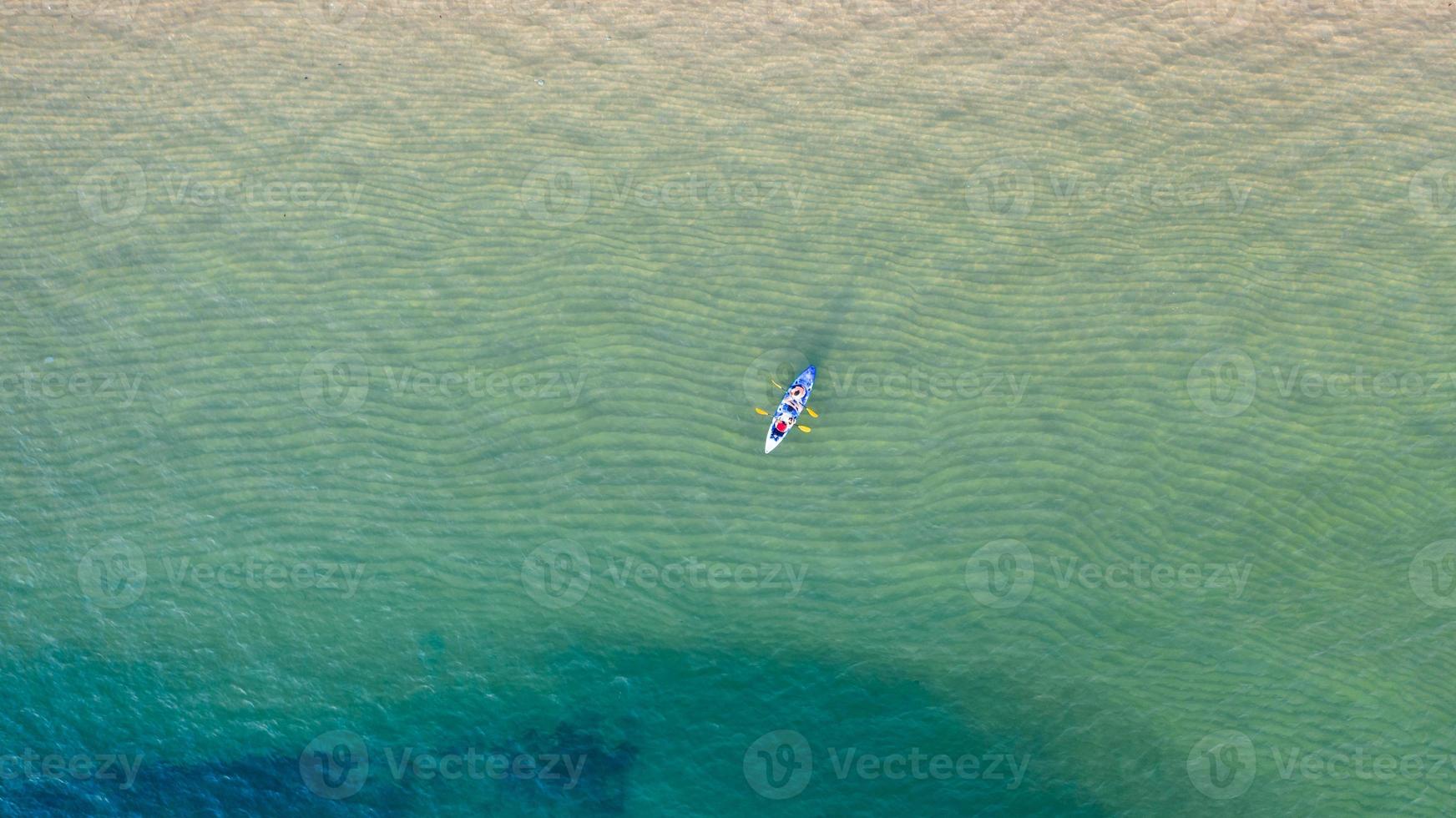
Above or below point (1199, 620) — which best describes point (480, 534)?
above

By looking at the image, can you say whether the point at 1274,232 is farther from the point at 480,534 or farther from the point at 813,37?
the point at 480,534

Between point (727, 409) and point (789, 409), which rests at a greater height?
point (727, 409)

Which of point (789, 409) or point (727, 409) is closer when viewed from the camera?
point (789, 409)

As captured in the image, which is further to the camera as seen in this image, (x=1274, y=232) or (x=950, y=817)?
(x=1274, y=232)

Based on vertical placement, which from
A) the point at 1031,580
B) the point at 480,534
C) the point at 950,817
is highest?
the point at 480,534

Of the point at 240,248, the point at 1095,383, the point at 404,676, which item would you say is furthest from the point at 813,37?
the point at 404,676
